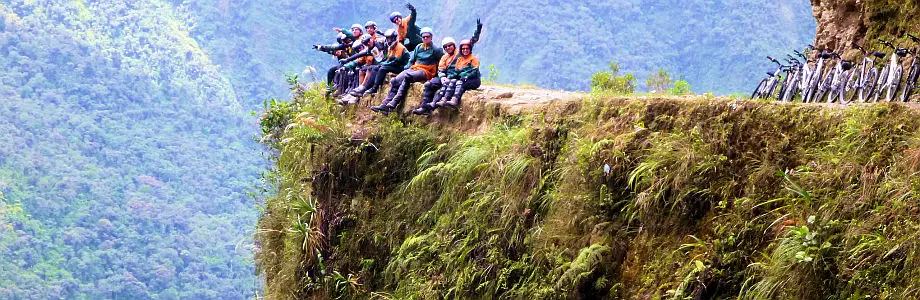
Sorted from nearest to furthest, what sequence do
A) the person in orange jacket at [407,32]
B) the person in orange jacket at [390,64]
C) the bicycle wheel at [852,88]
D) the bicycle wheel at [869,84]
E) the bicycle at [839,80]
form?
the bicycle wheel at [869,84] → the bicycle wheel at [852,88] → the bicycle at [839,80] → the person in orange jacket at [390,64] → the person in orange jacket at [407,32]

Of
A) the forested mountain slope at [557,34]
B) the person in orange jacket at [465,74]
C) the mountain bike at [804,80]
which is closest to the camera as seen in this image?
the mountain bike at [804,80]

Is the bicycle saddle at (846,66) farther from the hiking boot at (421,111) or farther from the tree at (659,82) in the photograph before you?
the tree at (659,82)

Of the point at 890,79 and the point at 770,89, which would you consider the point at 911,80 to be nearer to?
the point at 890,79

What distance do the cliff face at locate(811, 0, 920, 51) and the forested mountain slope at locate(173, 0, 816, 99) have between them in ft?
124

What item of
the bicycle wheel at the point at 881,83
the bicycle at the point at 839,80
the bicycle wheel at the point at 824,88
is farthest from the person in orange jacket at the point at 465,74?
the bicycle wheel at the point at 881,83

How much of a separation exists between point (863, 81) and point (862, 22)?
2.22 metres

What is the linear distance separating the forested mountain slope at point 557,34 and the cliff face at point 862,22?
3768cm

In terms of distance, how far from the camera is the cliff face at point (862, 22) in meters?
11.0

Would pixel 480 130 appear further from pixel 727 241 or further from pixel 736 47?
pixel 736 47

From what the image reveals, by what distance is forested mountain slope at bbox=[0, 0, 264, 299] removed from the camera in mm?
56188

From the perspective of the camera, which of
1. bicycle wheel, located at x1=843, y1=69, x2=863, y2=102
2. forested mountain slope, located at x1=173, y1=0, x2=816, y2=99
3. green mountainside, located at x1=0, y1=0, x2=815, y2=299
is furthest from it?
forested mountain slope, located at x1=173, y1=0, x2=816, y2=99

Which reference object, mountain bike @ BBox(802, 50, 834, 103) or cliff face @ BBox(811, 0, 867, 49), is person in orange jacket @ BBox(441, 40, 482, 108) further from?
cliff face @ BBox(811, 0, 867, 49)

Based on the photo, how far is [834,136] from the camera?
6.82 metres

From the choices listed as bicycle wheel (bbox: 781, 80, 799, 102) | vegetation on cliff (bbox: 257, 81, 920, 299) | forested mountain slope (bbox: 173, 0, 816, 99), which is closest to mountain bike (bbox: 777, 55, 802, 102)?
bicycle wheel (bbox: 781, 80, 799, 102)
